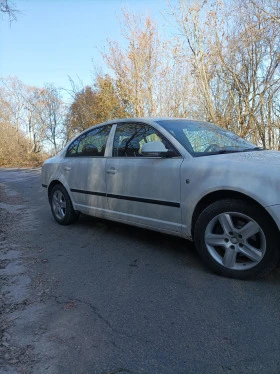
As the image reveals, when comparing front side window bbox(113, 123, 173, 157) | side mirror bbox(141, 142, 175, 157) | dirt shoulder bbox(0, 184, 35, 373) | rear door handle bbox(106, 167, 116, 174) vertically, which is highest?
front side window bbox(113, 123, 173, 157)

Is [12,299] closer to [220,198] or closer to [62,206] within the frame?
[220,198]

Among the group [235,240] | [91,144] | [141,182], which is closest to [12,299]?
[141,182]

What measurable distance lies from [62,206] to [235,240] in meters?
3.26

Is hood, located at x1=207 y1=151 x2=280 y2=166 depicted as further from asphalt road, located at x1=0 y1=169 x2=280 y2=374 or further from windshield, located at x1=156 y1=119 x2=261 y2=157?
asphalt road, located at x1=0 y1=169 x2=280 y2=374

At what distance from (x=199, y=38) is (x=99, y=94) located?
33.7ft

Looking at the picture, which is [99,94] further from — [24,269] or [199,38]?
[24,269]

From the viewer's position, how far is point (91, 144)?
474 centimetres

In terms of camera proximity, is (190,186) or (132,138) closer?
(190,186)

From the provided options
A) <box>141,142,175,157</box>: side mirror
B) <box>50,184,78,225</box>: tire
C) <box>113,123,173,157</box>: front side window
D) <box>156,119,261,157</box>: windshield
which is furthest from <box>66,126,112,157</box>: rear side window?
<box>141,142,175,157</box>: side mirror

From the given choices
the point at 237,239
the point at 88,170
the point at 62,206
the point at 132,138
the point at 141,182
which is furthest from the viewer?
the point at 62,206

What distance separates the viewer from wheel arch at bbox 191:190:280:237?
9.09 feet

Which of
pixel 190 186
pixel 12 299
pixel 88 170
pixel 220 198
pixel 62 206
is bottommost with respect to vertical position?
pixel 12 299

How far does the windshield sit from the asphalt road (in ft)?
4.13

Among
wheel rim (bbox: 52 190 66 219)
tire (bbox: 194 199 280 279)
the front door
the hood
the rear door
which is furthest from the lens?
wheel rim (bbox: 52 190 66 219)
